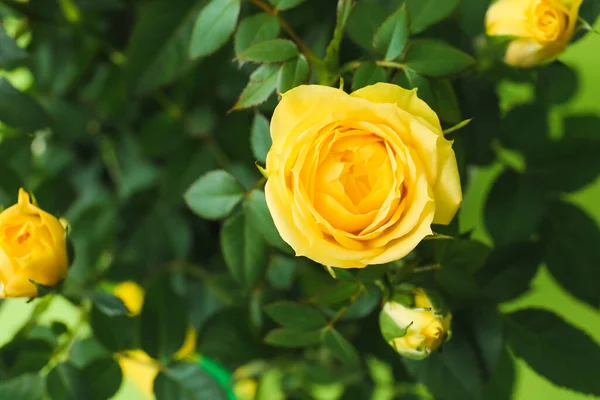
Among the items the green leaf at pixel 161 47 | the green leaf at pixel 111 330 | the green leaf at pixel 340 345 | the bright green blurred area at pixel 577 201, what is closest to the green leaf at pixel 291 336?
the green leaf at pixel 340 345

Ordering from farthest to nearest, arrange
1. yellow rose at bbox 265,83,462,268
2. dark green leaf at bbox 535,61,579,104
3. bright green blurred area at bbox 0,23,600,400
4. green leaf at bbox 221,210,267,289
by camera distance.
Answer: bright green blurred area at bbox 0,23,600,400
dark green leaf at bbox 535,61,579,104
green leaf at bbox 221,210,267,289
yellow rose at bbox 265,83,462,268

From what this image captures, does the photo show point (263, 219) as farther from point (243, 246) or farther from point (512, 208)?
point (512, 208)

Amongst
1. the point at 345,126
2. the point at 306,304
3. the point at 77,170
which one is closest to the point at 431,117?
the point at 345,126

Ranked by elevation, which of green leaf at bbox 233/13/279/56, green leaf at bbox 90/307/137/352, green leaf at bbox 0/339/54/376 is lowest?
green leaf at bbox 90/307/137/352

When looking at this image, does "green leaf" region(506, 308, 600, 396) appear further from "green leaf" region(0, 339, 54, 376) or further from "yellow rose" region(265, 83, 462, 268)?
"green leaf" region(0, 339, 54, 376)

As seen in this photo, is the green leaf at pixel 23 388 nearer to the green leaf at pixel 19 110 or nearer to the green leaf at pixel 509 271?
the green leaf at pixel 19 110

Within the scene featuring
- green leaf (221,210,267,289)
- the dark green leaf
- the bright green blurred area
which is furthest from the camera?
the bright green blurred area

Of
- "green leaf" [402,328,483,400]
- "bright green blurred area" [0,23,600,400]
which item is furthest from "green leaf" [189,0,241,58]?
"bright green blurred area" [0,23,600,400]
